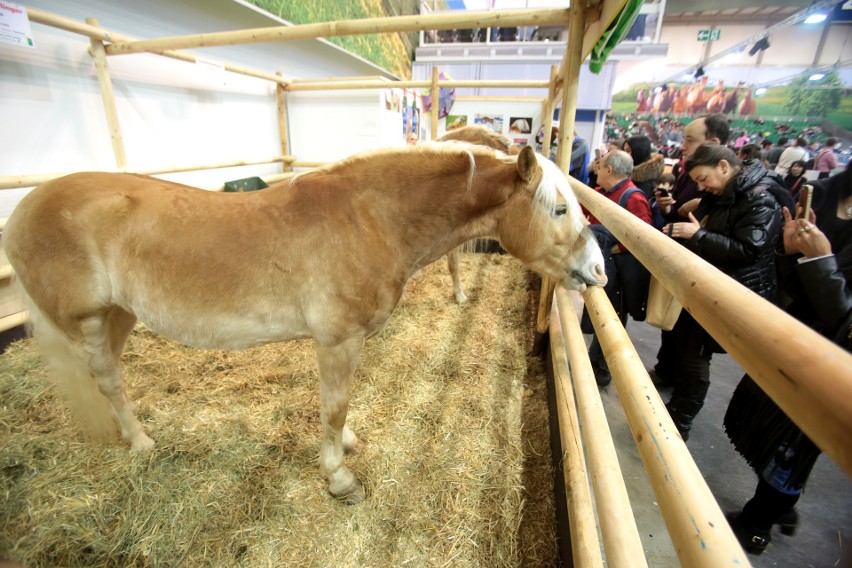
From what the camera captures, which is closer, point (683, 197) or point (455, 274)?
point (683, 197)

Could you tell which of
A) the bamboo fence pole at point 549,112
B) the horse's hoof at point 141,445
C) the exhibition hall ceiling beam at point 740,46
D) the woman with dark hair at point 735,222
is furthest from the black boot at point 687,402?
the exhibition hall ceiling beam at point 740,46

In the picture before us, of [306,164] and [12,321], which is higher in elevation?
[306,164]

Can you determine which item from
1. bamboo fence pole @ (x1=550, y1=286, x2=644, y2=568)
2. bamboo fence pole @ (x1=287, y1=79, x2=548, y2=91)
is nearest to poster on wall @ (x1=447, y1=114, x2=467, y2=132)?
bamboo fence pole @ (x1=287, y1=79, x2=548, y2=91)

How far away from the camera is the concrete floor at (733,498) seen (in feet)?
5.60

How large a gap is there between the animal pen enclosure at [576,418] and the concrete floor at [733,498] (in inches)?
11.7

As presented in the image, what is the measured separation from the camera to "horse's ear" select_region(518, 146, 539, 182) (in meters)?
1.43

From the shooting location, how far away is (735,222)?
1.89m

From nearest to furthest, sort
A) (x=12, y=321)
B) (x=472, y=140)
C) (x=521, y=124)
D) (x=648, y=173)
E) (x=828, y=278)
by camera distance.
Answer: (x=828, y=278) → (x=12, y=321) → (x=648, y=173) → (x=472, y=140) → (x=521, y=124)

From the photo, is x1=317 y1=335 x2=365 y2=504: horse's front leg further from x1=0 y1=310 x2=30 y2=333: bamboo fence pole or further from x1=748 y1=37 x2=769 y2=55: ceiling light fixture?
x1=748 y1=37 x2=769 y2=55: ceiling light fixture

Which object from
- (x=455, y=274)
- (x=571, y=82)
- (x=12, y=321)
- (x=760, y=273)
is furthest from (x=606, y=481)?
(x=12, y=321)

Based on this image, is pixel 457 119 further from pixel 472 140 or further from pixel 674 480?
pixel 674 480

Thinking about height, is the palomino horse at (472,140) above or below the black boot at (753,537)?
above

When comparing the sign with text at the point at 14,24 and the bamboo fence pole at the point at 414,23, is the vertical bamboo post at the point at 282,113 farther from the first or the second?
the sign with text at the point at 14,24

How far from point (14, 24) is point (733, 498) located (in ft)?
16.9
